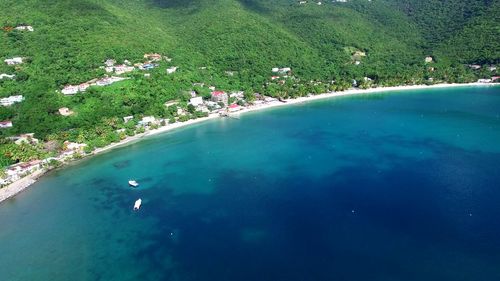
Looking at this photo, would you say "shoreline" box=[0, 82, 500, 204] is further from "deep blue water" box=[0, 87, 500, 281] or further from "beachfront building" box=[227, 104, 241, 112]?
"deep blue water" box=[0, 87, 500, 281]

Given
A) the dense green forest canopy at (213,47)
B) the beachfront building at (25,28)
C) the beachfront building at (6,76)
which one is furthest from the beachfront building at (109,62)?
the beachfront building at (25,28)

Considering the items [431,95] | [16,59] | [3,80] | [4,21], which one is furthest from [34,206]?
[431,95]

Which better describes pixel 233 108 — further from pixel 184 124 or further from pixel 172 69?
pixel 172 69

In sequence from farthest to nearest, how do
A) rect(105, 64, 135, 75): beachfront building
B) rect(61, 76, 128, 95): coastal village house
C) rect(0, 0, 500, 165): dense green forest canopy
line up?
rect(105, 64, 135, 75): beachfront building < rect(61, 76, 128, 95): coastal village house < rect(0, 0, 500, 165): dense green forest canopy

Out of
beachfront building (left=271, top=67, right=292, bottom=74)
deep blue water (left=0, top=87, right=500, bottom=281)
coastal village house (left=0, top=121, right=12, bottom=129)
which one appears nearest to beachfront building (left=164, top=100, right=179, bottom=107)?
deep blue water (left=0, top=87, right=500, bottom=281)

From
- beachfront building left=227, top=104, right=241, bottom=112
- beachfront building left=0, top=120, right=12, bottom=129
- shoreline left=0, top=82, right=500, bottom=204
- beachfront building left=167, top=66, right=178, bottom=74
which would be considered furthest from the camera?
beachfront building left=167, top=66, right=178, bottom=74

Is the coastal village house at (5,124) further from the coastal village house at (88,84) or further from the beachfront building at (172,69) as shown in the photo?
the beachfront building at (172,69)
